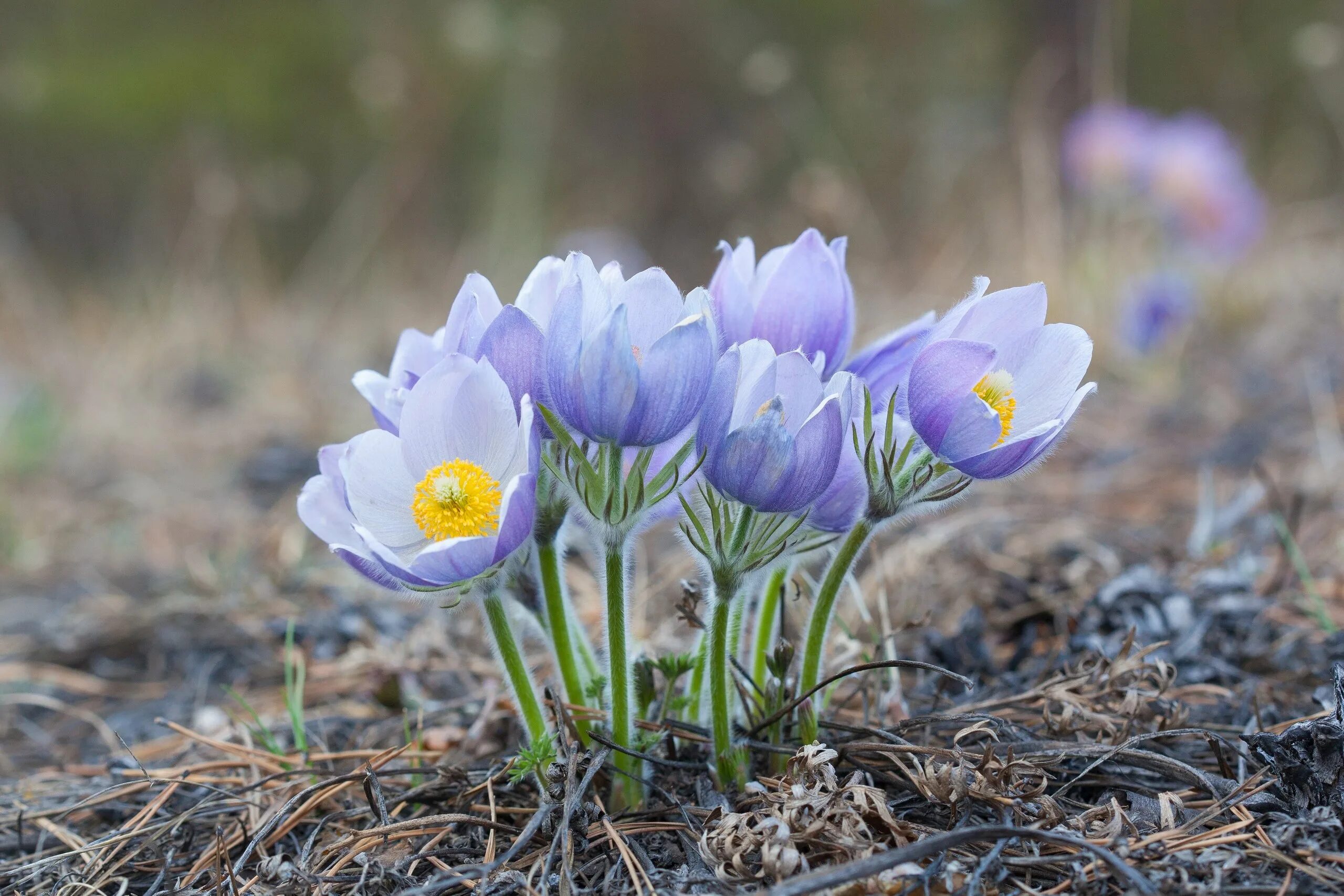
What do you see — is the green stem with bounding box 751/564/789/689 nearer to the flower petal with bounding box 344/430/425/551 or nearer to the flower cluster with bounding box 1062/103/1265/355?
the flower petal with bounding box 344/430/425/551

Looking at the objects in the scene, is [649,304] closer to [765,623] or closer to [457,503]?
[457,503]

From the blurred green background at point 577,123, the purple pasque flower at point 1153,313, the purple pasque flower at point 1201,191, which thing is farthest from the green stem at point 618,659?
the purple pasque flower at point 1201,191

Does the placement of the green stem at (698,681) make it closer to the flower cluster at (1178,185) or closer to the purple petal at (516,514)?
the purple petal at (516,514)

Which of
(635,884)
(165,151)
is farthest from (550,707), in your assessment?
(165,151)

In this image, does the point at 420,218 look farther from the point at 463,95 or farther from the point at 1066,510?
the point at 1066,510

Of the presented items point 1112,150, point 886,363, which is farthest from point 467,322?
point 1112,150

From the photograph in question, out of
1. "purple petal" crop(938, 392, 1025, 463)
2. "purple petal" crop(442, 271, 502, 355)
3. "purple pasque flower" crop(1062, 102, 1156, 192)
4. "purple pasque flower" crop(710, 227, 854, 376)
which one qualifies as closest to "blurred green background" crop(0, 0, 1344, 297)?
"purple pasque flower" crop(1062, 102, 1156, 192)
